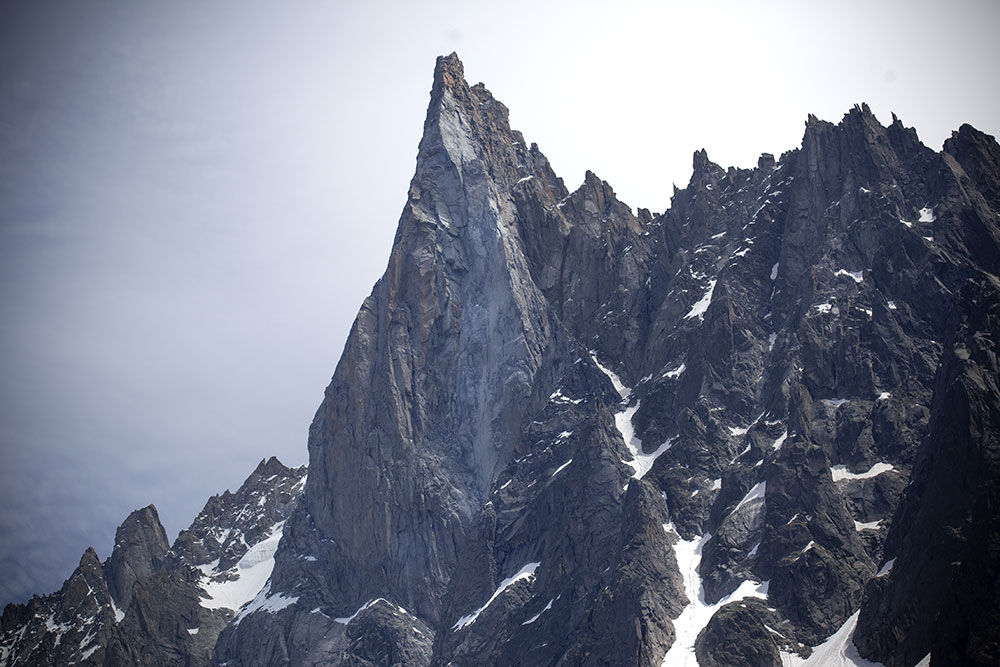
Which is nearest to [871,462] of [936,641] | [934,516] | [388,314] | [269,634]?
[934,516]

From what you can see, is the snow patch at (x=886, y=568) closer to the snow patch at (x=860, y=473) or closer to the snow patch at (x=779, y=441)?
the snow patch at (x=860, y=473)

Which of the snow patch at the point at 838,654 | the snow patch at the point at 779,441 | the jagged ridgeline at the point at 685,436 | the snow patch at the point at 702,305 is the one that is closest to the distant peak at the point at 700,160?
the jagged ridgeline at the point at 685,436

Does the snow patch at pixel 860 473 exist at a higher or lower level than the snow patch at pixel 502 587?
lower

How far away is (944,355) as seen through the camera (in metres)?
121

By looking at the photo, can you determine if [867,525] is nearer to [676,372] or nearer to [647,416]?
[647,416]

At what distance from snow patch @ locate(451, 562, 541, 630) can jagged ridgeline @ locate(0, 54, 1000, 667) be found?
52 centimetres

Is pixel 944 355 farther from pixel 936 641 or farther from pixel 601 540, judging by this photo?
pixel 601 540

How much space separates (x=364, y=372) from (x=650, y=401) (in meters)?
50.8

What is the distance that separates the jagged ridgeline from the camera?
4636 inches

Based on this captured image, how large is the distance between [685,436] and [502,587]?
33.4 m

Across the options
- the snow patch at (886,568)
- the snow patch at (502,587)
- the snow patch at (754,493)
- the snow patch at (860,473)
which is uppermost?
the snow patch at (502,587)

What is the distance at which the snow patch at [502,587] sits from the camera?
6102 inches

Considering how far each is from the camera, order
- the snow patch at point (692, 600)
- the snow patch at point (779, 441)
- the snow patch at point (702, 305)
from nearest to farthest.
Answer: the snow patch at point (692, 600), the snow patch at point (779, 441), the snow patch at point (702, 305)

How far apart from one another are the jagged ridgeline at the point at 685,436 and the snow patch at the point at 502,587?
52 centimetres
